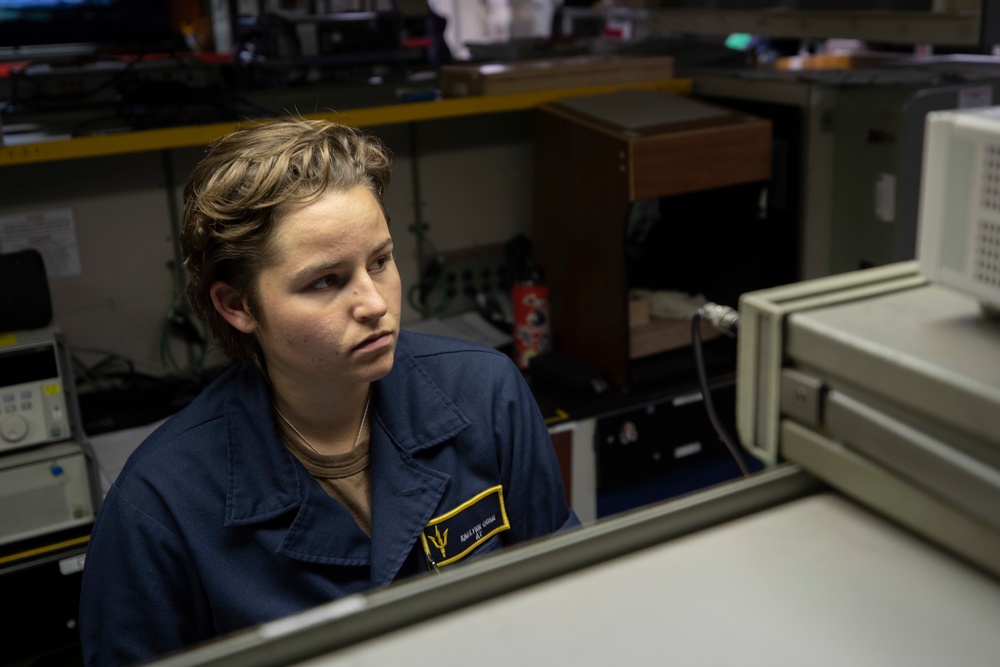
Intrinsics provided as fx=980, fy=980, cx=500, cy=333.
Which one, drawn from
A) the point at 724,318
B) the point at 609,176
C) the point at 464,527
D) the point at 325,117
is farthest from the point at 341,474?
the point at 609,176

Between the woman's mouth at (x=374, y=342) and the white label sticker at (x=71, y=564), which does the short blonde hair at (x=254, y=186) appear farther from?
the white label sticker at (x=71, y=564)

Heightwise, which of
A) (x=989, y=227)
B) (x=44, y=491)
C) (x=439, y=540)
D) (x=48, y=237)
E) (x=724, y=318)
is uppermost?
(x=989, y=227)

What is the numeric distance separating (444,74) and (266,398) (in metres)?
1.39

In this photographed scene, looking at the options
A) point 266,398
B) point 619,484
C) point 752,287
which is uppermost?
point 266,398

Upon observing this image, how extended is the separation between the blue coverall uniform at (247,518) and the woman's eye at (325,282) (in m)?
0.18

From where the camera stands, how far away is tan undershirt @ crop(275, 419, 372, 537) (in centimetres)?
130

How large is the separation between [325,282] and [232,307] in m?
0.17

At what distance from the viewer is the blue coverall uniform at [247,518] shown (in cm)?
119

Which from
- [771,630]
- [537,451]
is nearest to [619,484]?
[537,451]

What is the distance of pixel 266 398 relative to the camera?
129 cm

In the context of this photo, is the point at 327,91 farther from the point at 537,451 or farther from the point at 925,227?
the point at 925,227

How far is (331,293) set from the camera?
1209mm

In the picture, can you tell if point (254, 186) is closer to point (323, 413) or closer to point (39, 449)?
point (323, 413)

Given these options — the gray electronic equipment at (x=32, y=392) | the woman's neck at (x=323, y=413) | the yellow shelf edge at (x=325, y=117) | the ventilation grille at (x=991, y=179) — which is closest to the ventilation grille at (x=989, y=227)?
the ventilation grille at (x=991, y=179)
